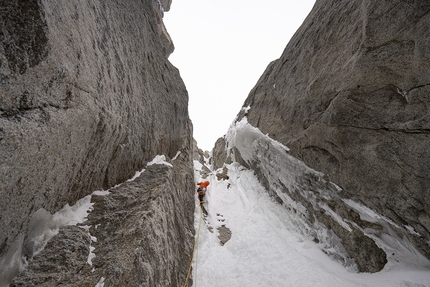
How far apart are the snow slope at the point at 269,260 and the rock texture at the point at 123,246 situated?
174 centimetres

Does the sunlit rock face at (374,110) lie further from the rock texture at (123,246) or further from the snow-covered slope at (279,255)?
the rock texture at (123,246)

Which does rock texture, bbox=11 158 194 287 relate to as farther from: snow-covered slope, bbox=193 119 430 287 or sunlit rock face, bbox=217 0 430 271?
sunlit rock face, bbox=217 0 430 271

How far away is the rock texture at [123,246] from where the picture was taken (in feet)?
11.2

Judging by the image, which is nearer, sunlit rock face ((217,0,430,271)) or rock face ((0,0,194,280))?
rock face ((0,0,194,280))

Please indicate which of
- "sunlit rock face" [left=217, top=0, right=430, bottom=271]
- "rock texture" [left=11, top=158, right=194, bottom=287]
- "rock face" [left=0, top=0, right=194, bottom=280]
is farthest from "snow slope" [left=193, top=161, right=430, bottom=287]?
"rock face" [left=0, top=0, right=194, bottom=280]

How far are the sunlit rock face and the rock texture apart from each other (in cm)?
669

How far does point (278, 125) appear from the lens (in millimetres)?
12156

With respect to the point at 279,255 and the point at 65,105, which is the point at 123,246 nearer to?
the point at 65,105

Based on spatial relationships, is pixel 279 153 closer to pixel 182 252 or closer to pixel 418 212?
pixel 418 212

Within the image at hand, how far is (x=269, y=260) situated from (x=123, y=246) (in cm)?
646

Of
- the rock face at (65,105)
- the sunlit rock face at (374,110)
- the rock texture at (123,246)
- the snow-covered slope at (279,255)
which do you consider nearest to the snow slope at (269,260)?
the snow-covered slope at (279,255)

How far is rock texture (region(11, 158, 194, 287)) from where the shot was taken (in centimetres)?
341

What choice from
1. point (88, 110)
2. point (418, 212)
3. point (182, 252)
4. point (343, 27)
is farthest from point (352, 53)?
point (182, 252)

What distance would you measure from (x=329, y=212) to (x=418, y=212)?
3312mm
